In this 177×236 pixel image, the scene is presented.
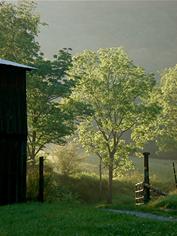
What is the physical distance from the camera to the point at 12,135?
28078mm

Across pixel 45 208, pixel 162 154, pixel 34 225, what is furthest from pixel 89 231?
pixel 162 154

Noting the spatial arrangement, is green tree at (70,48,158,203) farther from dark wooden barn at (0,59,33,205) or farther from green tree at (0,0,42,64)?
dark wooden barn at (0,59,33,205)

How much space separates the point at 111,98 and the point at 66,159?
8933mm

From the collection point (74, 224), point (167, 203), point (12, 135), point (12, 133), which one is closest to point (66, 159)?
point (12, 135)

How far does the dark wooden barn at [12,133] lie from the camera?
90.7ft

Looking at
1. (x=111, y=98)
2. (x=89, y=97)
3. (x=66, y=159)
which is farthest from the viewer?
(x=66, y=159)

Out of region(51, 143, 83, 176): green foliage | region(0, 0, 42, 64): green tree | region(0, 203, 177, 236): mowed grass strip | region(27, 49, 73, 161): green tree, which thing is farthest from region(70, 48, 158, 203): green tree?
region(0, 203, 177, 236): mowed grass strip

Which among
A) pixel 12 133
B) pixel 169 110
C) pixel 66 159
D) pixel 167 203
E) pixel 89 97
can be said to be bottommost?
pixel 167 203

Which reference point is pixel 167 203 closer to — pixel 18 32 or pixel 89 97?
pixel 18 32

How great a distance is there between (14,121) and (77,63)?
29132mm

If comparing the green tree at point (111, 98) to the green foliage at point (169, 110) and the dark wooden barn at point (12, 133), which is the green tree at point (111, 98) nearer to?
the green foliage at point (169, 110)

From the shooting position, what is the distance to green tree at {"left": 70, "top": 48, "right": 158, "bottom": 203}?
5375cm

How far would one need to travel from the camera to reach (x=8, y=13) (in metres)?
45.2

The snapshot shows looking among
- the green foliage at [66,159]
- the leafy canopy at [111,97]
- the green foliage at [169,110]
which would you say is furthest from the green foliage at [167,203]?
the green foliage at [169,110]
